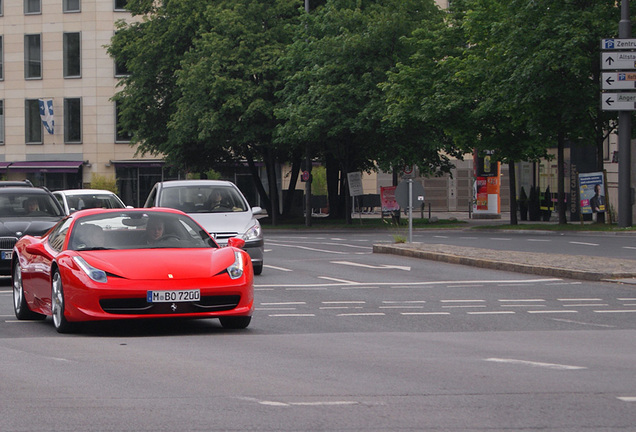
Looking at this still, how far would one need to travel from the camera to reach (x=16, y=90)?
74.6 metres

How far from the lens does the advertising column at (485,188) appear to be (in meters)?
53.0

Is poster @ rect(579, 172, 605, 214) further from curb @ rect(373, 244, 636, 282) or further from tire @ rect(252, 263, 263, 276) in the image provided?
tire @ rect(252, 263, 263, 276)

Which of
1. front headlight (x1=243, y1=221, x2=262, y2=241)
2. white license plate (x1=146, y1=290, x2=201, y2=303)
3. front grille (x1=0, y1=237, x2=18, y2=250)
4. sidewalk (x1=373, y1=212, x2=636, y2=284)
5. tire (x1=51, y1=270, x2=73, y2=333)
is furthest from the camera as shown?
front headlight (x1=243, y1=221, x2=262, y2=241)

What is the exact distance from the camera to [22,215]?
62.8 ft

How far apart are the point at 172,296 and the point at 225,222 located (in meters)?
8.82

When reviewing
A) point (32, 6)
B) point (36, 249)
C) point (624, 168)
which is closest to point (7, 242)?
point (36, 249)

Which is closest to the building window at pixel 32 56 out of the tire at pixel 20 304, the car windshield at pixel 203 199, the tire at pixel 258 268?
the car windshield at pixel 203 199

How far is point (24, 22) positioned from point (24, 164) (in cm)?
942

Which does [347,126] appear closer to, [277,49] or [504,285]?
[277,49]

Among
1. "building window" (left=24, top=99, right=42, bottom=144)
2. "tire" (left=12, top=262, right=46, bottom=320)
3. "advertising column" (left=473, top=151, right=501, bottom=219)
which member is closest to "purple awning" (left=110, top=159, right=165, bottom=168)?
"building window" (left=24, top=99, right=42, bottom=144)

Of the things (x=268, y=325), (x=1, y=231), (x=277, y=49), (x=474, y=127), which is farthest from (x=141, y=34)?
(x=268, y=325)

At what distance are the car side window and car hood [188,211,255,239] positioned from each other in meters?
6.67

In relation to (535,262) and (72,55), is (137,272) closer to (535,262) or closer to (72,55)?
(535,262)

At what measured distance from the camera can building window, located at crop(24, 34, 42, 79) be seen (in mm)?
74250
